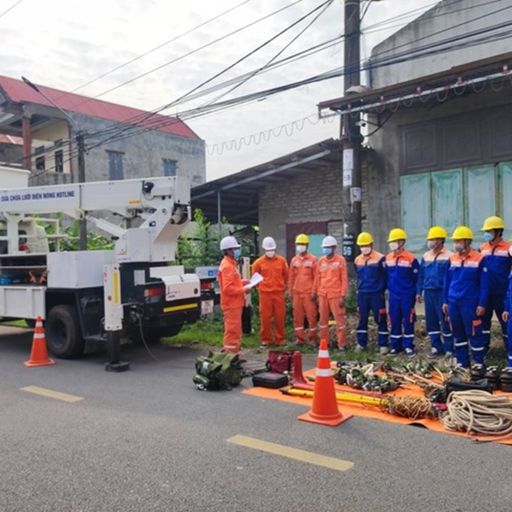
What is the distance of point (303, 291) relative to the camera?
9.71 meters

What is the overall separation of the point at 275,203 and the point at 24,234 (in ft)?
22.1

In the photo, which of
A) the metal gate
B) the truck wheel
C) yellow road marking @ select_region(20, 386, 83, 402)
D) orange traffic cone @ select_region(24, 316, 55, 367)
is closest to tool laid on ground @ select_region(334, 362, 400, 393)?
yellow road marking @ select_region(20, 386, 83, 402)

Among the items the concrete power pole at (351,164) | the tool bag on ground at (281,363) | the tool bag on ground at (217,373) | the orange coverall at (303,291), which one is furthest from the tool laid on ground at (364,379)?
the concrete power pole at (351,164)

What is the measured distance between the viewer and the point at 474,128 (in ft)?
39.2

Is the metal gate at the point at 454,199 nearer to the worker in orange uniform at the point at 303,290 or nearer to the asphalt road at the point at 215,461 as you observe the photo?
the worker in orange uniform at the point at 303,290

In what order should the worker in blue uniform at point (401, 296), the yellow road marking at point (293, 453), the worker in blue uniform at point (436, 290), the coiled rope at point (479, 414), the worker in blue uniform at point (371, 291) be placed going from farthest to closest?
the worker in blue uniform at point (371, 291), the worker in blue uniform at point (401, 296), the worker in blue uniform at point (436, 290), the coiled rope at point (479, 414), the yellow road marking at point (293, 453)

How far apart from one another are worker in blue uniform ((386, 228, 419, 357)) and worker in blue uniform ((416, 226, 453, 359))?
0.59ft

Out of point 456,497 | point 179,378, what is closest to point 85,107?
point 179,378

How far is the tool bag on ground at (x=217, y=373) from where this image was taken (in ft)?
22.4

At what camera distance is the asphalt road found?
380cm

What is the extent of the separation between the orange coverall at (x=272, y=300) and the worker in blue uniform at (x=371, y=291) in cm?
138

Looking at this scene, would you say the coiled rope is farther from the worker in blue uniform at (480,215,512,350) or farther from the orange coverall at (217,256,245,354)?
the orange coverall at (217,256,245,354)

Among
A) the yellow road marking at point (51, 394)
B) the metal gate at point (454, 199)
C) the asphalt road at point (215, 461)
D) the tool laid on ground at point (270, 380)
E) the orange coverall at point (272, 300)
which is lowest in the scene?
the asphalt road at point (215, 461)

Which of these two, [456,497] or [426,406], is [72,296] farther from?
[456,497]
